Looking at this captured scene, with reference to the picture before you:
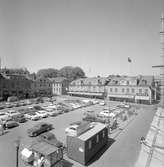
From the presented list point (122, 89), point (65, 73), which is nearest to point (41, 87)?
point (65, 73)

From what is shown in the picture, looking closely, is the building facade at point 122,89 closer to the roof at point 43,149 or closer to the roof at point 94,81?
the roof at point 94,81

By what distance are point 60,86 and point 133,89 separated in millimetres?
29324

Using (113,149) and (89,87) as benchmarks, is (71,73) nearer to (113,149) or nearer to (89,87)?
(89,87)

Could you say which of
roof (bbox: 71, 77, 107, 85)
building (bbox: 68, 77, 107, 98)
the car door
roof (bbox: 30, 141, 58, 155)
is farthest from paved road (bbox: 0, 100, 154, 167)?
roof (bbox: 71, 77, 107, 85)

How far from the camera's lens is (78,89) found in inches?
2125

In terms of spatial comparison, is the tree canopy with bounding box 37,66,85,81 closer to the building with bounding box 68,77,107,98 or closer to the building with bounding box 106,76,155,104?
the building with bounding box 68,77,107,98

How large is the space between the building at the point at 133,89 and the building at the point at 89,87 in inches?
119

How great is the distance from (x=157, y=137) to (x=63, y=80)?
4565 cm

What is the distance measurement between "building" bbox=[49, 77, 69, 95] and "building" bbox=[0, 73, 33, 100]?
11658 mm

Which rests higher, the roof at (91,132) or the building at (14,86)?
the building at (14,86)

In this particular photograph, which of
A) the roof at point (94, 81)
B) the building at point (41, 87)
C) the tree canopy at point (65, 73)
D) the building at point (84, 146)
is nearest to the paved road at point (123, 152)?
the building at point (84, 146)

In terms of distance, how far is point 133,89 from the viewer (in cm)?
4084

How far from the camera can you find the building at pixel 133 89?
3903 cm

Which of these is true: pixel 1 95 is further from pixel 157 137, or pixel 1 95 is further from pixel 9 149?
pixel 157 137
